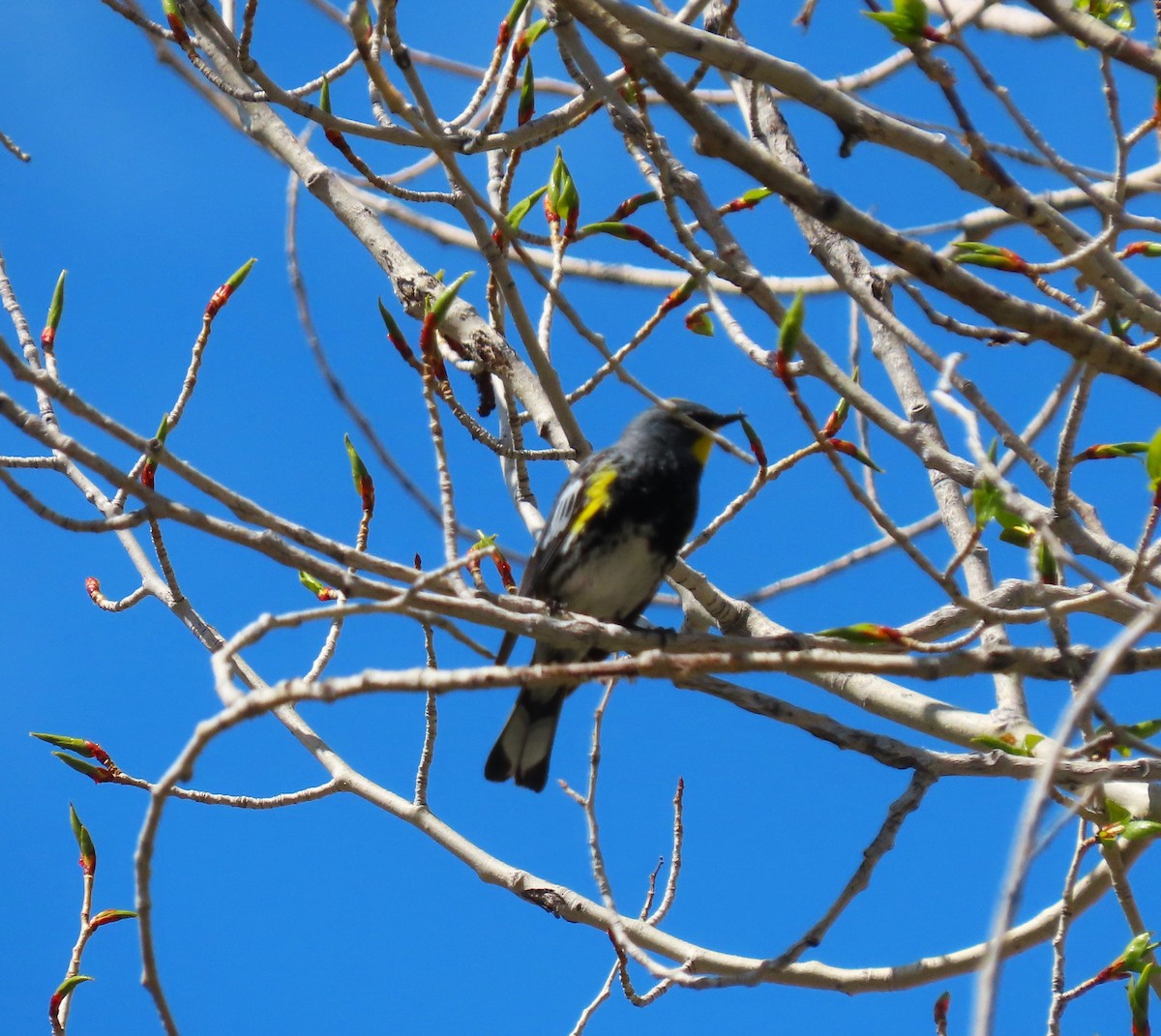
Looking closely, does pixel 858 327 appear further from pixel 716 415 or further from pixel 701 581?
pixel 701 581

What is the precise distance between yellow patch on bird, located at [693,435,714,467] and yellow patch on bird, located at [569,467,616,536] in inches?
22.4

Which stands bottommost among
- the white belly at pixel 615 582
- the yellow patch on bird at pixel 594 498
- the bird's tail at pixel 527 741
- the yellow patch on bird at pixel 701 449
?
the bird's tail at pixel 527 741

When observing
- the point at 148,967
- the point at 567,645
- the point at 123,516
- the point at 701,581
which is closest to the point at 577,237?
the point at 701,581

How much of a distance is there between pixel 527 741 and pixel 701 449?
1638 mm

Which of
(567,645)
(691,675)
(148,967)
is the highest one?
(567,645)

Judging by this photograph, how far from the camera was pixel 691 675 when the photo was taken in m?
2.86

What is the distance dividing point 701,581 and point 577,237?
1440 millimetres

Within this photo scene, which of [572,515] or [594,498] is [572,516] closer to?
[572,515]

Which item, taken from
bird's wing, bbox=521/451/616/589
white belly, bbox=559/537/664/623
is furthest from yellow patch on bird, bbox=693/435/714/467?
white belly, bbox=559/537/664/623

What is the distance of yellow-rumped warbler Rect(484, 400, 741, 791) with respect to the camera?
5629mm

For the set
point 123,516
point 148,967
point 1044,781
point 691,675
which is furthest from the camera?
point 123,516

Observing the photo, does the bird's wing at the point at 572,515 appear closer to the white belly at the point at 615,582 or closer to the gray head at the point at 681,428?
the white belly at the point at 615,582

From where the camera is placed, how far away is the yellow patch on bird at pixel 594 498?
5707 mm

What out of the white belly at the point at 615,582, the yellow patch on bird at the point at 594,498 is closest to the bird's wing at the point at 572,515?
the yellow patch on bird at the point at 594,498
